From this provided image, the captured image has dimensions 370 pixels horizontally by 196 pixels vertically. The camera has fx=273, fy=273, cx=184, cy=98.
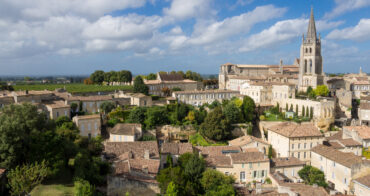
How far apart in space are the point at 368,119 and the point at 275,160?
83.0 ft

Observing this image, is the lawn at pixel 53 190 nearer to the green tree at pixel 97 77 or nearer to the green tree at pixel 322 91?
the green tree at pixel 322 91

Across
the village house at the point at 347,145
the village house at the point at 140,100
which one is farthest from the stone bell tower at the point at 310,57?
the village house at the point at 140,100

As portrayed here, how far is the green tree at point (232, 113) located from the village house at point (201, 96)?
8433 millimetres

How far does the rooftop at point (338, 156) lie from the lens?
26761 mm

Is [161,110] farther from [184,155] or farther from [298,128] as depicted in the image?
[298,128]

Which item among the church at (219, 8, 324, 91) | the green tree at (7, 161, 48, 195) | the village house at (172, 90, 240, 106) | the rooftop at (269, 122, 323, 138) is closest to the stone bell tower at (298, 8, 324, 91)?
the church at (219, 8, 324, 91)

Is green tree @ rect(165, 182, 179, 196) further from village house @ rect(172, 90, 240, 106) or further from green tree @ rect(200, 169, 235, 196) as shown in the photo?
village house @ rect(172, 90, 240, 106)

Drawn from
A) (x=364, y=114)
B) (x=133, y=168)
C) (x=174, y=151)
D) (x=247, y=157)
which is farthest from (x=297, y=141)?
(x=364, y=114)

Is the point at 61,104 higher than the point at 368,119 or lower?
higher

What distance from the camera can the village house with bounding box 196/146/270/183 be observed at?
87.8ft

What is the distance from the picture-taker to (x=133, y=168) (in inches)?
881

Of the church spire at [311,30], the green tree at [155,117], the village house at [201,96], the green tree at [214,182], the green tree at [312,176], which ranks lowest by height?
the green tree at [312,176]

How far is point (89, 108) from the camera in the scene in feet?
131

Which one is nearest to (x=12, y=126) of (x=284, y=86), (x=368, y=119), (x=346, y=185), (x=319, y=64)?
(x=346, y=185)
